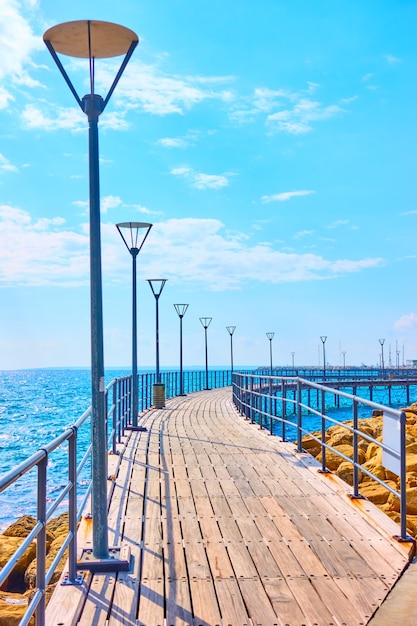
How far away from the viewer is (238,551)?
4707 millimetres

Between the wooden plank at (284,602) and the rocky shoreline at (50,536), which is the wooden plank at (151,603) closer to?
the wooden plank at (284,602)

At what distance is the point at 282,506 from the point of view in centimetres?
603

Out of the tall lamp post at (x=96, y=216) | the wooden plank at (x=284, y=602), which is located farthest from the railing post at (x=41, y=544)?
the tall lamp post at (x=96, y=216)

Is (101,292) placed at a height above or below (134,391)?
above

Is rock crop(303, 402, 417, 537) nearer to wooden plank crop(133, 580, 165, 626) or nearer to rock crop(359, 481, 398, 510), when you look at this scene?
rock crop(359, 481, 398, 510)

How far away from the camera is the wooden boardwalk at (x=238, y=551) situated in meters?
3.67

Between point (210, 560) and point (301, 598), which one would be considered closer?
point (301, 598)

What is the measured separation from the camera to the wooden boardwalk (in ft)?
12.0

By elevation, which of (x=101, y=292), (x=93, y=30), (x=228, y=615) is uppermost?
(x=93, y=30)

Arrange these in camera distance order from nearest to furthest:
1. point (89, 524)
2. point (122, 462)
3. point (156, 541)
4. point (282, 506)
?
point (156, 541) → point (89, 524) → point (282, 506) → point (122, 462)

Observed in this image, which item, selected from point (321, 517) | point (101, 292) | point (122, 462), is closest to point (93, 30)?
point (101, 292)

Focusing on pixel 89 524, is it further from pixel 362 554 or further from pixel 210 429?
pixel 210 429

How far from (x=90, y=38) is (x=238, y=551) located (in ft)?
12.1

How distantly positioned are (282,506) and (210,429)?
6.75m
